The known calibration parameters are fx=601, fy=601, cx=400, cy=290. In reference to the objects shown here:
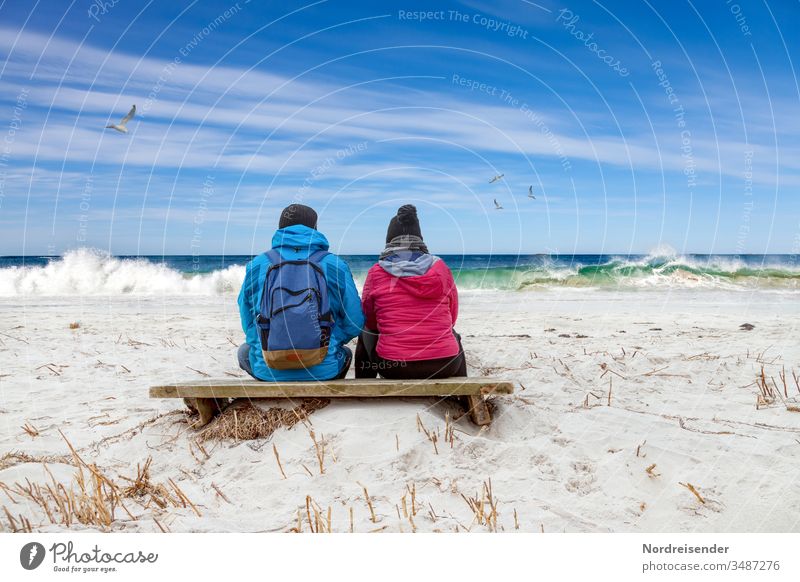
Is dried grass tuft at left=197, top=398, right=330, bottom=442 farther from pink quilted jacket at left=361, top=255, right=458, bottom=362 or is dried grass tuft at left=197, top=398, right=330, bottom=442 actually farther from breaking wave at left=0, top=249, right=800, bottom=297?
breaking wave at left=0, top=249, right=800, bottom=297

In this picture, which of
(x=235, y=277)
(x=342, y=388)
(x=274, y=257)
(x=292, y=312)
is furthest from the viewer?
(x=235, y=277)

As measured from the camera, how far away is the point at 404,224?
529cm

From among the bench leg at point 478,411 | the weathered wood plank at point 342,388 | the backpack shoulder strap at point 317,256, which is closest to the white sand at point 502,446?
the bench leg at point 478,411

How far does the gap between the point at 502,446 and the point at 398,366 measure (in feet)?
3.97

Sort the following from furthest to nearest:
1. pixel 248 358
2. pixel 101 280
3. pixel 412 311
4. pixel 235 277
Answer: pixel 235 277 → pixel 101 280 → pixel 248 358 → pixel 412 311

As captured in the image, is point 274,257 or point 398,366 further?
point 398,366

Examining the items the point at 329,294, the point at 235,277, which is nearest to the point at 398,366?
the point at 329,294

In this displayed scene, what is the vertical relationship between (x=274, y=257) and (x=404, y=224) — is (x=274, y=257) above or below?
below

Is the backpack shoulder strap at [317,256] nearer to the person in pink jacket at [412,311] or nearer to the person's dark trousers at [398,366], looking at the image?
the person in pink jacket at [412,311]

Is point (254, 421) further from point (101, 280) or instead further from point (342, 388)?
point (101, 280)

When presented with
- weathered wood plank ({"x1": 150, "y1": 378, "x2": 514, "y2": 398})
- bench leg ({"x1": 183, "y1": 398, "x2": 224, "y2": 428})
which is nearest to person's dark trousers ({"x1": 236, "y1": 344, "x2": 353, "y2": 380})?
bench leg ({"x1": 183, "y1": 398, "x2": 224, "y2": 428})

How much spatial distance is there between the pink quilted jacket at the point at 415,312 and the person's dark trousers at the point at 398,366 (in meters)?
0.06

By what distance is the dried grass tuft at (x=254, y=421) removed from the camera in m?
4.55

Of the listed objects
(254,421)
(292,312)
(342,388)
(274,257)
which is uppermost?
(274,257)
